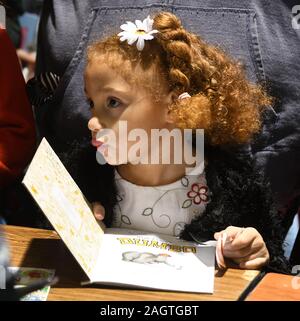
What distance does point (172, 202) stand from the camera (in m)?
1.12

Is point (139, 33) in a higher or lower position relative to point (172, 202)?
higher

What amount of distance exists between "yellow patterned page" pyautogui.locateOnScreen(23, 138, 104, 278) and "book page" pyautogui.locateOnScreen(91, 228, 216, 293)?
26 mm

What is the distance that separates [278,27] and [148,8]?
10.8 inches

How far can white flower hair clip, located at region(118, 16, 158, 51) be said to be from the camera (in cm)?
102

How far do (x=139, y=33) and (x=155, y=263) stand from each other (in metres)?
0.39

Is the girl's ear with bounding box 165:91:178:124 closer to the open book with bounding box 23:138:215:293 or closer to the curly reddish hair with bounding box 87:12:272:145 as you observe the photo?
the curly reddish hair with bounding box 87:12:272:145

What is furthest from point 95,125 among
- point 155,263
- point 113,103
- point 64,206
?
point 155,263

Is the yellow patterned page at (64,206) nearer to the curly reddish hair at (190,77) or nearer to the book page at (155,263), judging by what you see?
the book page at (155,263)

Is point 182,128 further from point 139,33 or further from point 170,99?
point 139,33

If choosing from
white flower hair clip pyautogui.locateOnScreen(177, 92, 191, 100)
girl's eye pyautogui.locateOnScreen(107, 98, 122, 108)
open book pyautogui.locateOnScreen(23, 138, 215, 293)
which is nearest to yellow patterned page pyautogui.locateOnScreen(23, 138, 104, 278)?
open book pyautogui.locateOnScreen(23, 138, 215, 293)

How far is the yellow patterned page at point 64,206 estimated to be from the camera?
3.05 feet

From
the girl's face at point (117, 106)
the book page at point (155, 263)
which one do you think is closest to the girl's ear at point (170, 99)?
the girl's face at point (117, 106)
